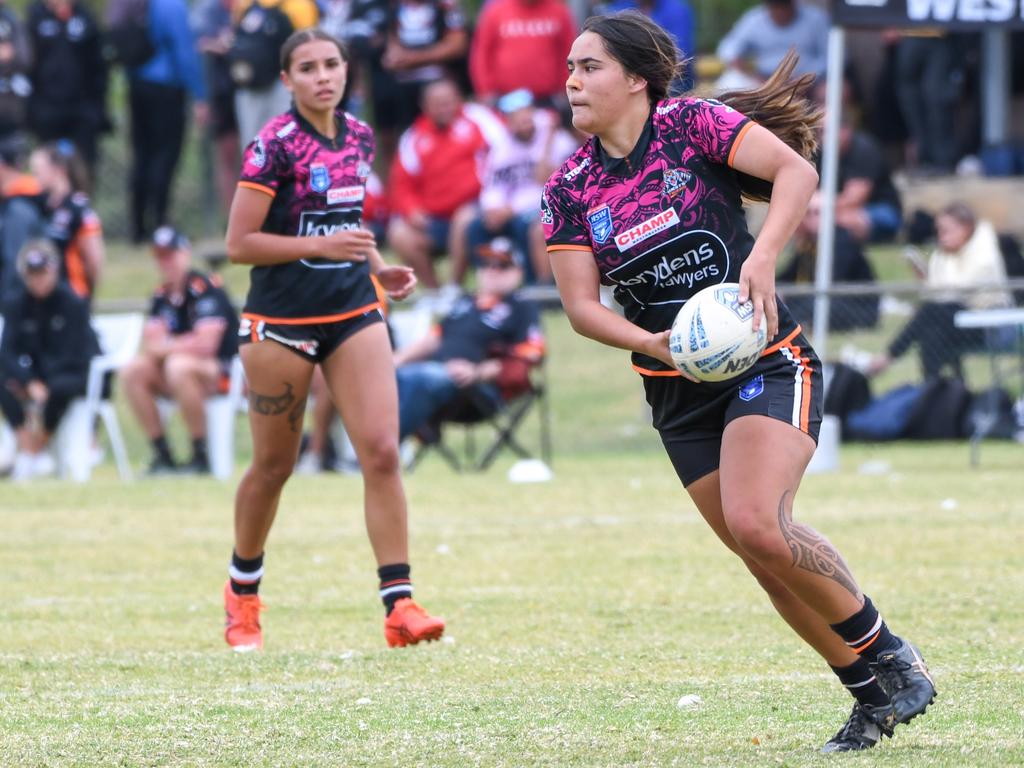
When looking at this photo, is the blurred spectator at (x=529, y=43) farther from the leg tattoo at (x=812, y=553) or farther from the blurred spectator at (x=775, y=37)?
the leg tattoo at (x=812, y=553)

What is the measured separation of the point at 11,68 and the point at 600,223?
1318 centimetres

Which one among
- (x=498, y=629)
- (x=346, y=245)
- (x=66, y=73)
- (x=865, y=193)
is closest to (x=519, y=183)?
(x=865, y=193)

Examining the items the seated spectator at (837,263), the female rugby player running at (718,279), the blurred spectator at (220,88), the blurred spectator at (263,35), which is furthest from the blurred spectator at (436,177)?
the female rugby player running at (718,279)

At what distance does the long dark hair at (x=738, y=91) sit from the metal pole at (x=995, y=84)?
46.9ft

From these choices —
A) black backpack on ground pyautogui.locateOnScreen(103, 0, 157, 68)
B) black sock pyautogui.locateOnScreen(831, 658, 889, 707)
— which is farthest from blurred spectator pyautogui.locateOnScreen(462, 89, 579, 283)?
black sock pyautogui.locateOnScreen(831, 658, 889, 707)

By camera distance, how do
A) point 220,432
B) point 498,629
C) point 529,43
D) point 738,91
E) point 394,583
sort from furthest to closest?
Result: point 529,43 → point 220,432 → point 498,629 → point 394,583 → point 738,91

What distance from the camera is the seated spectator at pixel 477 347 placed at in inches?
516

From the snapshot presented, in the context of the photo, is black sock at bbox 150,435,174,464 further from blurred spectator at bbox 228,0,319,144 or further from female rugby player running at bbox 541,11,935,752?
female rugby player running at bbox 541,11,935,752

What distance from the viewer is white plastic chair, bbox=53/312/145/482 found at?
13.6 meters

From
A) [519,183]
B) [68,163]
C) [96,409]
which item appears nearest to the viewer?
[96,409]

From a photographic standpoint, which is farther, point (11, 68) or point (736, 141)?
point (11, 68)

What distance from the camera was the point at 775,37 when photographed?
17828mm

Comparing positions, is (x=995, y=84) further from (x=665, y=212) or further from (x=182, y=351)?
(x=665, y=212)

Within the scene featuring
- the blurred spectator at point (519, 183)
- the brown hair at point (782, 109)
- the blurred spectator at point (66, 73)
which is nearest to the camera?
the brown hair at point (782, 109)
